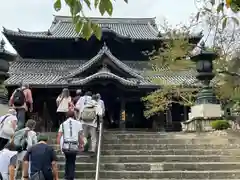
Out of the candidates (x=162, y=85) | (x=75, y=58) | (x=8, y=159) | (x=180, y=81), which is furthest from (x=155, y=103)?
→ (x=8, y=159)

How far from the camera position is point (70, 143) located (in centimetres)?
855

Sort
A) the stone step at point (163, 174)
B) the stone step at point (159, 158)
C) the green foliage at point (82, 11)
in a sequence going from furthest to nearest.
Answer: the stone step at point (159, 158), the stone step at point (163, 174), the green foliage at point (82, 11)

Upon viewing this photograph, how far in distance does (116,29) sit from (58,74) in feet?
29.9

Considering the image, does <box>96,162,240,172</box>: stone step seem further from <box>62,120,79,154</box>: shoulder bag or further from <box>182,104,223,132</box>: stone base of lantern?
<box>182,104,223,132</box>: stone base of lantern

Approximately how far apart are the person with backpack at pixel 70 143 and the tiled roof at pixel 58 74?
14023 mm

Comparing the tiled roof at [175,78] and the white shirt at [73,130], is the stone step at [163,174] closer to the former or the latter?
the white shirt at [73,130]

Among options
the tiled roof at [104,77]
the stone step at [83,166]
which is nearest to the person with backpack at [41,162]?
the stone step at [83,166]

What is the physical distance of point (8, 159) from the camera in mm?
7547

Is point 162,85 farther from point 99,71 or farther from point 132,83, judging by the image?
point 99,71

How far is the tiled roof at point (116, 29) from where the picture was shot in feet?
94.3

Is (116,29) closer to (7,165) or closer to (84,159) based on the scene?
(84,159)

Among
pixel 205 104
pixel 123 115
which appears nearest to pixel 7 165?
pixel 205 104

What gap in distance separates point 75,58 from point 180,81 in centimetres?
828

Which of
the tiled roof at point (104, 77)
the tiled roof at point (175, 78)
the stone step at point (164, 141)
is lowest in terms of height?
the stone step at point (164, 141)
